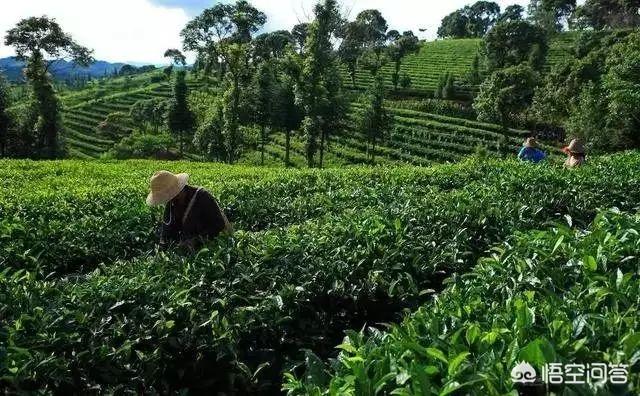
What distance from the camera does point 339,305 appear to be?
4172 mm

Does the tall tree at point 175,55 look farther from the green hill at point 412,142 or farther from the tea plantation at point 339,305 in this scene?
the tea plantation at point 339,305

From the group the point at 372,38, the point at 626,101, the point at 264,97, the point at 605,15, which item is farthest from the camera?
the point at 372,38

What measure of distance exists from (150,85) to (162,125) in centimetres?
2727

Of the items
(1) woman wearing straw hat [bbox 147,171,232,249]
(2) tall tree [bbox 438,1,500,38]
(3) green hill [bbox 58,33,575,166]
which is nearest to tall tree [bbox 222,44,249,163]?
(3) green hill [bbox 58,33,575,166]

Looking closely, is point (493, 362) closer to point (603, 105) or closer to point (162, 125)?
point (603, 105)

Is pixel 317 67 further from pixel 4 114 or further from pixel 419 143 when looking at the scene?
pixel 4 114

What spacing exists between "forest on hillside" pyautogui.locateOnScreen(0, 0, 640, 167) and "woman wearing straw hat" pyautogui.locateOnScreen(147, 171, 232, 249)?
24613 millimetres

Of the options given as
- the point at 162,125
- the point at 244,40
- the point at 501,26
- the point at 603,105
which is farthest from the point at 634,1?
the point at 162,125

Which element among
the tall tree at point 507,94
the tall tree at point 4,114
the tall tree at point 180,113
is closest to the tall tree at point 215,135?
the tall tree at point 180,113

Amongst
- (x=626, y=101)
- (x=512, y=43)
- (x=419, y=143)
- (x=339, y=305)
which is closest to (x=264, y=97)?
(x=419, y=143)

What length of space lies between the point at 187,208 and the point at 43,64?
42353 millimetres

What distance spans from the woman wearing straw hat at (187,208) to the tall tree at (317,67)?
31.7 meters

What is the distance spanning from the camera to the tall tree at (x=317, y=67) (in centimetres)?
3578

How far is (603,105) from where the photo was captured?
3173 centimetres
